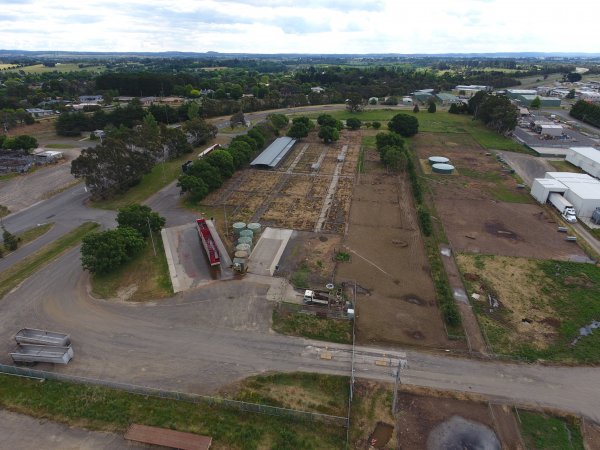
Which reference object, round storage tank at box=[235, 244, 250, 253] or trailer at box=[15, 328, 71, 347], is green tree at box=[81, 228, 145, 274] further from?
round storage tank at box=[235, 244, 250, 253]

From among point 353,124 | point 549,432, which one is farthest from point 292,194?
point 353,124

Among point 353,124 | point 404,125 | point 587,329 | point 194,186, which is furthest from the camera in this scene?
point 353,124

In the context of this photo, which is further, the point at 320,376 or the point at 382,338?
the point at 382,338

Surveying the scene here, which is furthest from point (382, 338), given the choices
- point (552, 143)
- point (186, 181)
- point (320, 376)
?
point (552, 143)

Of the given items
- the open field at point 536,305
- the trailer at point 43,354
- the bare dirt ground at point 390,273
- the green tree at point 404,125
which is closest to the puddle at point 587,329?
the open field at point 536,305

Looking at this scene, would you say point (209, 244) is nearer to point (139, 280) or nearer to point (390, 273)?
point (139, 280)

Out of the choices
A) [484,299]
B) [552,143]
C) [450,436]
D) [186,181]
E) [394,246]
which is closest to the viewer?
[450,436]

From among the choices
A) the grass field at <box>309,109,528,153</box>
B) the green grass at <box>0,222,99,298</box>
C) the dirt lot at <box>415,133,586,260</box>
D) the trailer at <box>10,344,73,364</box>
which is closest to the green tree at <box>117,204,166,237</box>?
the green grass at <box>0,222,99,298</box>

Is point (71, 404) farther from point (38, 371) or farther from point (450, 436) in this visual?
point (450, 436)
